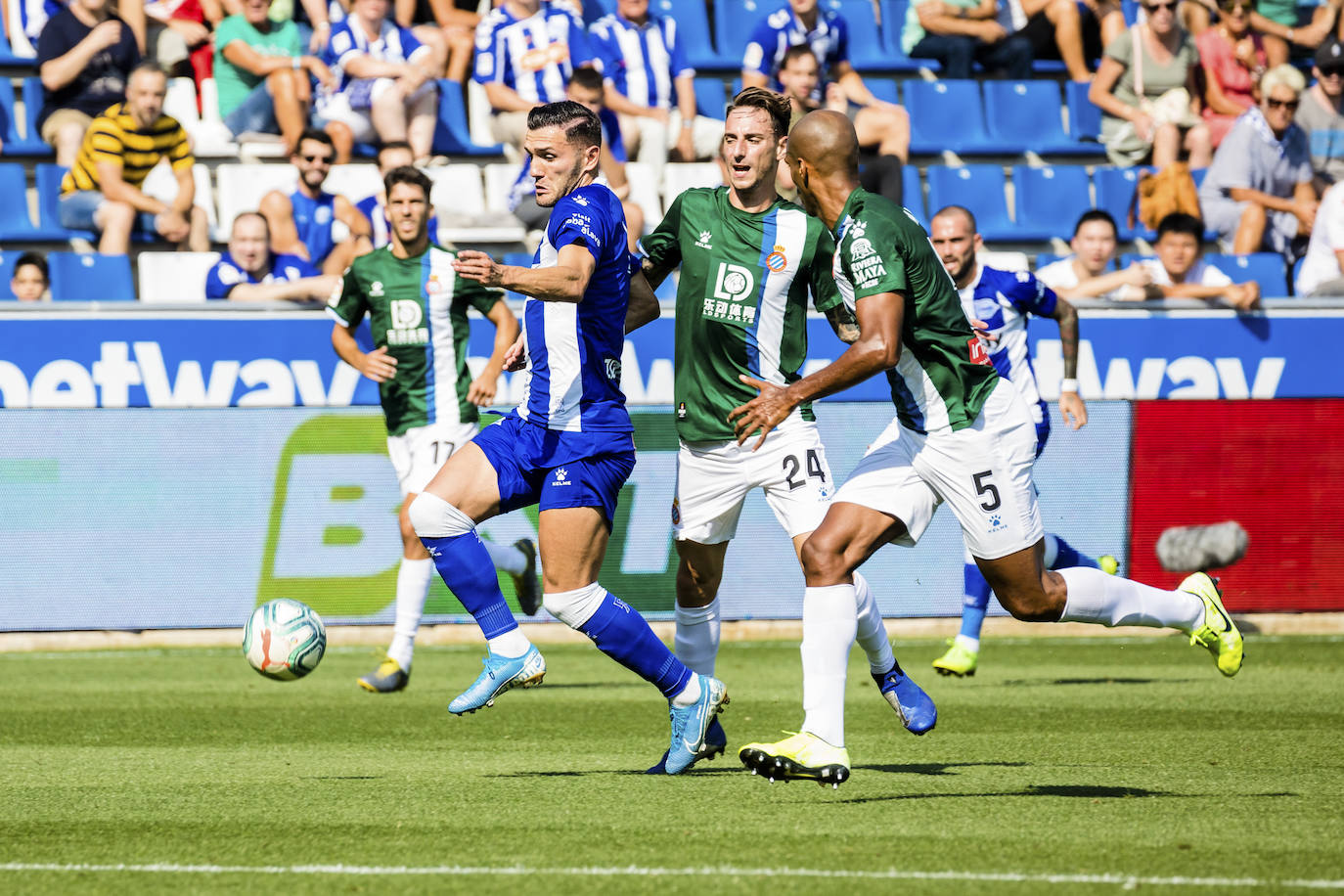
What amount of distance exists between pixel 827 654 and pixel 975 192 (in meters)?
9.97

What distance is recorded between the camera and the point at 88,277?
40.2 ft

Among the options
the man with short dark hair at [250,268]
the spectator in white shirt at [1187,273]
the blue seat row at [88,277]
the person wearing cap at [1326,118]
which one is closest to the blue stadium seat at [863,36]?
the person wearing cap at [1326,118]

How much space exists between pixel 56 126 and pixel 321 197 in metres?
2.51

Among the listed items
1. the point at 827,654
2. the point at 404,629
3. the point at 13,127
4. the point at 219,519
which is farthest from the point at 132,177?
Result: the point at 827,654

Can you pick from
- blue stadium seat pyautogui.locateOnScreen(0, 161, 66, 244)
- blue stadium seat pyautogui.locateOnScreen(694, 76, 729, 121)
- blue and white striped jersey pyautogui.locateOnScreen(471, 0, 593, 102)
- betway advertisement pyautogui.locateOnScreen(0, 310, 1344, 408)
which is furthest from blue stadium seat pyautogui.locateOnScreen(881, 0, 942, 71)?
blue stadium seat pyautogui.locateOnScreen(0, 161, 66, 244)

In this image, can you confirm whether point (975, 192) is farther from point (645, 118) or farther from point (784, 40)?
point (645, 118)

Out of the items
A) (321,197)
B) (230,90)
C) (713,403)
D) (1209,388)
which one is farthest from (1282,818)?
(230,90)

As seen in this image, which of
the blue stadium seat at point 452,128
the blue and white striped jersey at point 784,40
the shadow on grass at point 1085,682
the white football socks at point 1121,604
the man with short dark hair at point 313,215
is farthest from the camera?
the blue and white striped jersey at point 784,40

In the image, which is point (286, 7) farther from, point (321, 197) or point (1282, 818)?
point (1282, 818)

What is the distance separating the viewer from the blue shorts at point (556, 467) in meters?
5.88

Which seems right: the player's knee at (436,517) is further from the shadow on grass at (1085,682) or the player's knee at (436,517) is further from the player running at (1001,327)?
the shadow on grass at (1085,682)

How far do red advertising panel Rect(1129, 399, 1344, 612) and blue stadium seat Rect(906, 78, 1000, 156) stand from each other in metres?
4.68

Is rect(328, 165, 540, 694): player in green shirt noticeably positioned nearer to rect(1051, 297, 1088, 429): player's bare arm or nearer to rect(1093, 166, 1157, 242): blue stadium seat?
rect(1051, 297, 1088, 429): player's bare arm

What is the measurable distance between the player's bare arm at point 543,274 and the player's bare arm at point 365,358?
3.26m
